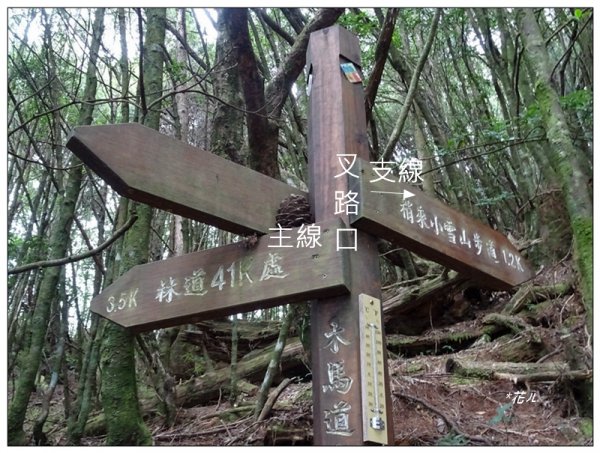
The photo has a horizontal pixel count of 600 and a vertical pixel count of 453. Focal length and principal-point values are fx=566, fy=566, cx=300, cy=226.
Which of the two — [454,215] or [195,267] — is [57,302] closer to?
[195,267]

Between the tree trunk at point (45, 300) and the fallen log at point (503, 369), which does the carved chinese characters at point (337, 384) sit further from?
the tree trunk at point (45, 300)

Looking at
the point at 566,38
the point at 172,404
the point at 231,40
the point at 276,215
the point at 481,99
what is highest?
the point at 566,38

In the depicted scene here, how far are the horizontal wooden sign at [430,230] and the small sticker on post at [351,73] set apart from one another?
0.53 metres

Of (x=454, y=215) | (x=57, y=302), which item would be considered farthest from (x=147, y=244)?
(x=57, y=302)

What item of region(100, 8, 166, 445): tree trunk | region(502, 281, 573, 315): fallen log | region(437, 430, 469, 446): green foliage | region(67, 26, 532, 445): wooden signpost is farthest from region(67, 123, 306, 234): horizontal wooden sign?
region(502, 281, 573, 315): fallen log

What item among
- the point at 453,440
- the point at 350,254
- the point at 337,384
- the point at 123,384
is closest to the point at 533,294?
the point at 453,440

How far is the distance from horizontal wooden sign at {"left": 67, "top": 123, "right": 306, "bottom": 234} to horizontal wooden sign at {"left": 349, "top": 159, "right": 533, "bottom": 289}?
376 mm

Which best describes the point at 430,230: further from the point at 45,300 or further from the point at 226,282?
the point at 45,300

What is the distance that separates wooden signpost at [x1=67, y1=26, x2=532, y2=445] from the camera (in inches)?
74.3

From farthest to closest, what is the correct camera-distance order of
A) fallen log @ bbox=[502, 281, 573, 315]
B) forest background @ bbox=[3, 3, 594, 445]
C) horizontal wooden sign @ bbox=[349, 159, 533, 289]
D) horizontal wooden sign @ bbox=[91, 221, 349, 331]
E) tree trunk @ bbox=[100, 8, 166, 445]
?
fallen log @ bbox=[502, 281, 573, 315], forest background @ bbox=[3, 3, 594, 445], tree trunk @ bbox=[100, 8, 166, 445], horizontal wooden sign @ bbox=[349, 159, 533, 289], horizontal wooden sign @ bbox=[91, 221, 349, 331]

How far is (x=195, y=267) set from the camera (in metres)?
2.21

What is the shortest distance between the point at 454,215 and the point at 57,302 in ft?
14.8

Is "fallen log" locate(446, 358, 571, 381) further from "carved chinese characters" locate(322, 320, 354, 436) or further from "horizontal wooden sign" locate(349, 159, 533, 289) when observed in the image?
"carved chinese characters" locate(322, 320, 354, 436)

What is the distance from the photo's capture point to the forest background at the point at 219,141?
2857 millimetres
